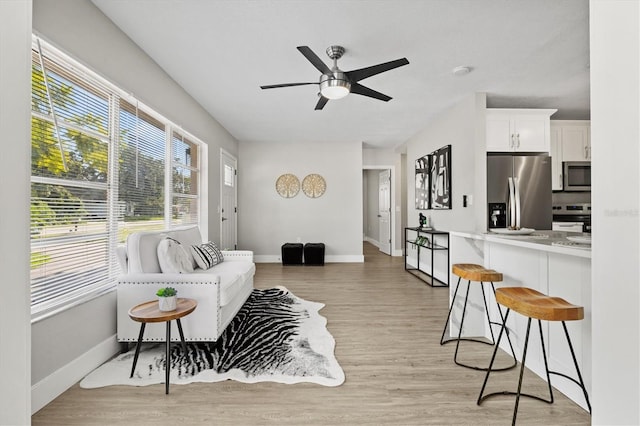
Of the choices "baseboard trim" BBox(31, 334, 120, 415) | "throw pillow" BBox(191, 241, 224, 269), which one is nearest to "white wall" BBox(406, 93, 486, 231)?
"throw pillow" BBox(191, 241, 224, 269)

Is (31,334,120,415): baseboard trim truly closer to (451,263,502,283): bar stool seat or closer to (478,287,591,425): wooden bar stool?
(478,287,591,425): wooden bar stool

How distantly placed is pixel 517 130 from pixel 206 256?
4306 mm

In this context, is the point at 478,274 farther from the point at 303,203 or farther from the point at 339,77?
the point at 303,203

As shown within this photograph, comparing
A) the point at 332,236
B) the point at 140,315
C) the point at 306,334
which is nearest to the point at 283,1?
the point at 140,315

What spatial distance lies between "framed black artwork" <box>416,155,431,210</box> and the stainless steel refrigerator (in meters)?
1.45

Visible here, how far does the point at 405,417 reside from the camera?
174 cm

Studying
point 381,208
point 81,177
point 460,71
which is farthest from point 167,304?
point 381,208

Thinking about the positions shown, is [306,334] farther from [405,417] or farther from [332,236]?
[332,236]

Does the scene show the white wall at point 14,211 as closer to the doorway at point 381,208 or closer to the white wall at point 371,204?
the doorway at point 381,208

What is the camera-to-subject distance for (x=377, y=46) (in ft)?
9.15

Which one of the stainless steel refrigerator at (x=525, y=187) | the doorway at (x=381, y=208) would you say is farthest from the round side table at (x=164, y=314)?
the doorway at (x=381, y=208)

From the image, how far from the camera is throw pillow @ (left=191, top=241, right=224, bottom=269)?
3.40 meters

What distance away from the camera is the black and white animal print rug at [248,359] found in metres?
2.12

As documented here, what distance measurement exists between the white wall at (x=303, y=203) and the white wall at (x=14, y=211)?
609 centimetres
